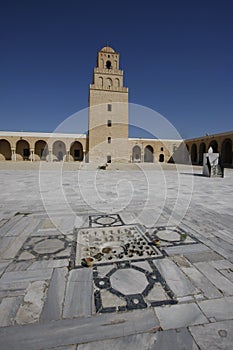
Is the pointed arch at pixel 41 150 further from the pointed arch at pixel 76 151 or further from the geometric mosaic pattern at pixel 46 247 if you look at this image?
the geometric mosaic pattern at pixel 46 247


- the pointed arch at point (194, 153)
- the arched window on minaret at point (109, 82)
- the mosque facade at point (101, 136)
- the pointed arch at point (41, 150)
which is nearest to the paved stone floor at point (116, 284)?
the mosque facade at point (101, 136)

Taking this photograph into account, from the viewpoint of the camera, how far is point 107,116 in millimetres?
28062

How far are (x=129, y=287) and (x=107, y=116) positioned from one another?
28163 millimetres

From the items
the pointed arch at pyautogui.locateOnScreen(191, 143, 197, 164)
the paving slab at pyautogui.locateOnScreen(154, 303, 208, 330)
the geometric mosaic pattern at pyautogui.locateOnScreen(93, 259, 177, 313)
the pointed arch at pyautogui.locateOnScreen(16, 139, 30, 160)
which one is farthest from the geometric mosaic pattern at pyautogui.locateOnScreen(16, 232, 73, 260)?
the pointed arch at pyautogui.locateOnScreen(191, 143, 197, 164)

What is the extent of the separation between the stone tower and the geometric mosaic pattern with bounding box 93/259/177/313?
86.4 feet

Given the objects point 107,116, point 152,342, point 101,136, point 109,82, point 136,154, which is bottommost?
point 152,342

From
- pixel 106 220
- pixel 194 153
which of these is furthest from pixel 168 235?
pixel 194 153

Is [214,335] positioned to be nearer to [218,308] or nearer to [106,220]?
[218,308]

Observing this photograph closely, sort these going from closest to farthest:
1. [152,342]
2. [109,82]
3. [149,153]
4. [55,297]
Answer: [152,342]
[55,297]
[109,82]
[149,153]

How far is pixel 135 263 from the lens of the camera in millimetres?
2014

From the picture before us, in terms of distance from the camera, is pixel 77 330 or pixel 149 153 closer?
pixel 77 330

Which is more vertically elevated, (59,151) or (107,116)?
(107,116)

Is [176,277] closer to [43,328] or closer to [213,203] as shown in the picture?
[43,328]

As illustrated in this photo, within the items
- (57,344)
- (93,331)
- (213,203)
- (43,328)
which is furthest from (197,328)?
(213,203)
